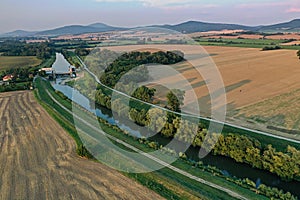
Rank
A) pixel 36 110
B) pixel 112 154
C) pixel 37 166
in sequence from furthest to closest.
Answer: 1. pixel 36 110
2. pixel 112 154
3. pixel 37 166

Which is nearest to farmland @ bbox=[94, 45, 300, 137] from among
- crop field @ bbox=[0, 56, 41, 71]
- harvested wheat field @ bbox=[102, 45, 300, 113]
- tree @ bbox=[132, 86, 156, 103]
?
harvested wheat field @ bbox=[102, 45, 300, 113]

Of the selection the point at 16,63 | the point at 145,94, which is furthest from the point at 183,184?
the point at 16,63

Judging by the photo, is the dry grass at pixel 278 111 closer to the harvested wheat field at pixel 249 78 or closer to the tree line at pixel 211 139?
the harvested wheat field at pixel 249 78

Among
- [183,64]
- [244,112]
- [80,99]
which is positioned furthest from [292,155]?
[183,64]

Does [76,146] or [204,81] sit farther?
[204,81]

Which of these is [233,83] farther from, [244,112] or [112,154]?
[112,154]

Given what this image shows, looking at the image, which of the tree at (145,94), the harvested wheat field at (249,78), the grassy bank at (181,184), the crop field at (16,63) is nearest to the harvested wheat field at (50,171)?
the grassy bank at (181,184)

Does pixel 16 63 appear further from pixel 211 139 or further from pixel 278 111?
pixel 211 139

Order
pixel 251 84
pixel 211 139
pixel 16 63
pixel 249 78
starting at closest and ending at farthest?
pixel 211 139, pixel 251 84, pixel 249 78, pixel 16 63
